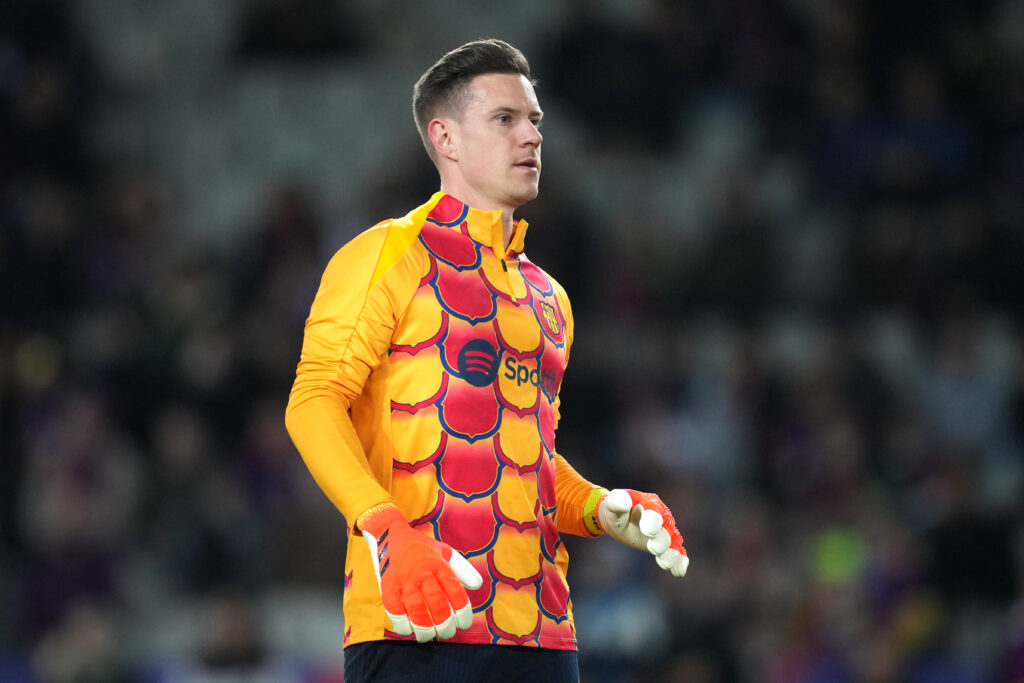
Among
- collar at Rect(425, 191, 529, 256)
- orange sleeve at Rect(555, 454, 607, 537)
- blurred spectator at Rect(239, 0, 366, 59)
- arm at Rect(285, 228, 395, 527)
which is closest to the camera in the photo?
arm at Rect(285, 228, 395, 527)

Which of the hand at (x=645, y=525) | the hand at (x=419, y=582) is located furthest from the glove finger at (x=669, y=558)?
the hand at (x=419, y=582)

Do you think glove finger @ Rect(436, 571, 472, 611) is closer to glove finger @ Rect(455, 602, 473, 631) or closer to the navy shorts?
glove finger @ Rect(455, 602, 473, 631)

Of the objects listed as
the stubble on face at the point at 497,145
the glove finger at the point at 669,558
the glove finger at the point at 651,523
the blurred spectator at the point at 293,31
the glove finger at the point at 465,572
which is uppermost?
the blurred spectator at the point at 293,31

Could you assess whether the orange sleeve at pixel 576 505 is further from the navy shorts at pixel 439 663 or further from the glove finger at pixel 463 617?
the glove finger at pixel 463 617

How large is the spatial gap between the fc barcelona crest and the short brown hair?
0.47 m


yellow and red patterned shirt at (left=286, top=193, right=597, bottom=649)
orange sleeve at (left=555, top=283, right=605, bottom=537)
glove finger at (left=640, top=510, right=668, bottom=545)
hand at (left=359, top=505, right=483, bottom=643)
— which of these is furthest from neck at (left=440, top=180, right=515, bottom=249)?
hand at (left=359, top=505, right=483, bottom=643)

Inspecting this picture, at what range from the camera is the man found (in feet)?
10.1

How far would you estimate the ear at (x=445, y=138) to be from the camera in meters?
3.52

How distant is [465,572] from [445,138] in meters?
1.15

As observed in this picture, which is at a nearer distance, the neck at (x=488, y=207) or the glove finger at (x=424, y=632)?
the glove finger at (x=424, y=632)

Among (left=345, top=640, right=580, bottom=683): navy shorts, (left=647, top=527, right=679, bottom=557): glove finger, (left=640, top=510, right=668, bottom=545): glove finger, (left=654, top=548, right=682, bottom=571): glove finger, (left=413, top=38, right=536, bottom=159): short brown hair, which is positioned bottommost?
(left=345, top=640, right=580, bottom=683): navy shorts

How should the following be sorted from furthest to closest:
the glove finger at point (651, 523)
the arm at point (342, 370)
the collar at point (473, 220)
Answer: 1. the collar at point (473, 220)
2. the glove finger at point (651, 523)
3. the arm at point (342, 370)

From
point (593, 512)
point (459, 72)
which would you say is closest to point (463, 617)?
point (593, 512)

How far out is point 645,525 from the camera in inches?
128
